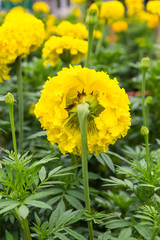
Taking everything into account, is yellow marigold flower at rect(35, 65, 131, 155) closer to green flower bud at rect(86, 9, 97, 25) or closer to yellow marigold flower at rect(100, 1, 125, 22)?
green flower bud at rect(86, 9, 97, 25)

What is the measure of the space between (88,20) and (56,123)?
38 centimetres

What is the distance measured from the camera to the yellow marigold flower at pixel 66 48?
1.32 metres

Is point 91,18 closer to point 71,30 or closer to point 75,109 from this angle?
point 75,109

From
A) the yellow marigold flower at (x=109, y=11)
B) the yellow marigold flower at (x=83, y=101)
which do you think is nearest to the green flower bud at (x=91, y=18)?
the yellow marigold flower at (x=83, y=101)

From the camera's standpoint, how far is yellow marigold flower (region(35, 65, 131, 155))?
2.37 ft

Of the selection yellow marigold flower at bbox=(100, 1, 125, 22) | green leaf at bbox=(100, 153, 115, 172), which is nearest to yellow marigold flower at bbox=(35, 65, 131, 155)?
green leaf at bbox=(100, 153, 115, 172)

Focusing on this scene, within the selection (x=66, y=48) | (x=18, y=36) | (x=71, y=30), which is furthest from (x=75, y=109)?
(x=71, y=30)

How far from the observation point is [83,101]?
0.74 meters

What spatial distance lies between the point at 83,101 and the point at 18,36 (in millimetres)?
549

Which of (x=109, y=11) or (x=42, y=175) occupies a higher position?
(x=109, y=11)

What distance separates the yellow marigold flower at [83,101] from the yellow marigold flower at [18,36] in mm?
460

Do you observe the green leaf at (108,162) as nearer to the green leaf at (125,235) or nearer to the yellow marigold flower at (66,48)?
the green leaf at (125,235)

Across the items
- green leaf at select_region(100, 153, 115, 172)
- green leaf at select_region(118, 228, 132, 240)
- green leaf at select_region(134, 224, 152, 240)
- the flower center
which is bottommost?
green leaf at select_region(118, 228, 132, 240)

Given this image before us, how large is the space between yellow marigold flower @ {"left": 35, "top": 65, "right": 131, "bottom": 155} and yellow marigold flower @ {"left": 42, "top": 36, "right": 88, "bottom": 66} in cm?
60
